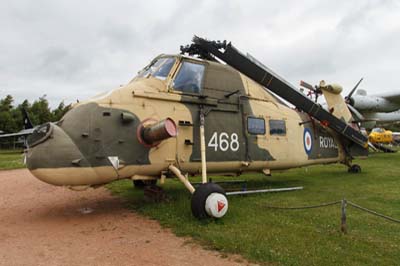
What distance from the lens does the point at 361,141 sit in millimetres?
12586

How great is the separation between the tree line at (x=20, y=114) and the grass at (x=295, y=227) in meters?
42.2

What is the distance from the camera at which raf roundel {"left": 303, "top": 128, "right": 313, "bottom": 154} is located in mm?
10703

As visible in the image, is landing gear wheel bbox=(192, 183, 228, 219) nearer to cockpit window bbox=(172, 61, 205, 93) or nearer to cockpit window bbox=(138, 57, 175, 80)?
cockpit window bbox=(172, 61, 205, 93)

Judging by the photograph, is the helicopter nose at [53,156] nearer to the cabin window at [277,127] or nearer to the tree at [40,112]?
the cabin window at [277,127]

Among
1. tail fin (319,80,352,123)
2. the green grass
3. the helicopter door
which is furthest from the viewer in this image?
the green grass

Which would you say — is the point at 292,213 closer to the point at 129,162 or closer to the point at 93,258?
the point at 129,162

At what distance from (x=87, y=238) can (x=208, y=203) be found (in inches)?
85.5

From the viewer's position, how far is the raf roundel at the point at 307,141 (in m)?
10.7

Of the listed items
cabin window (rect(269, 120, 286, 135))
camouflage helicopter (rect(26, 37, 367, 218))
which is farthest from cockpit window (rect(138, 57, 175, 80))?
cabin window (rect(269, 120, 286, 135))

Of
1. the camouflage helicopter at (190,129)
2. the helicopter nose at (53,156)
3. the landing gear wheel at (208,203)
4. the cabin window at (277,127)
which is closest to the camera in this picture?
the landing gear wheel at (208,203)

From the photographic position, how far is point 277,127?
974 cm

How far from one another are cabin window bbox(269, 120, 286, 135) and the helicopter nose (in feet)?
17.9

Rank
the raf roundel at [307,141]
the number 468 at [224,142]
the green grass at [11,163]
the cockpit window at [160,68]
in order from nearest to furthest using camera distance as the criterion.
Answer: the cockpit window at [160,68] → the number 468 at [224,142] → the raf roundel at [307,141] → the green grass at [11,163]

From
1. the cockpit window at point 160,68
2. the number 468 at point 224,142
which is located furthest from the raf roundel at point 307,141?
the cockpit window at point 160,68
